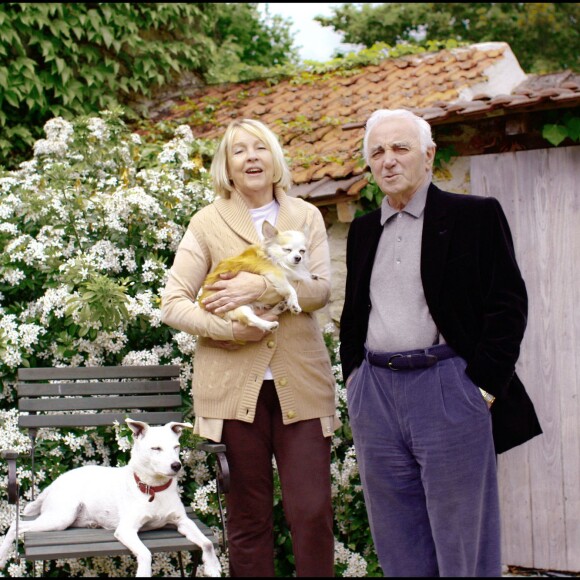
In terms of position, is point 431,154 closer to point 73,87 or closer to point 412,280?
point 412,280

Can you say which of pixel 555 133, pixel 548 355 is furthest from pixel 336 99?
→ pixel 548 355

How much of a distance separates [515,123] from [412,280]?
262cm

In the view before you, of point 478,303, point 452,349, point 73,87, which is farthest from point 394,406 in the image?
point 73,87

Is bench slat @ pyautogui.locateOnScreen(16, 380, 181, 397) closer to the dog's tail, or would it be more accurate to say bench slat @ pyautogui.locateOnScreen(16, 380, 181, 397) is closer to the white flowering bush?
the white flowering bush

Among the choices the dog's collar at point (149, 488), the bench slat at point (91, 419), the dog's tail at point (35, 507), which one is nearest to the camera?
the dog's collar at point (149, 488)

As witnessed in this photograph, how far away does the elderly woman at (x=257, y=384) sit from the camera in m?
3.61

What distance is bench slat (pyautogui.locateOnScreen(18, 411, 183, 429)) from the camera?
177 inches

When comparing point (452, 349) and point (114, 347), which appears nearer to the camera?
point (452, 349)

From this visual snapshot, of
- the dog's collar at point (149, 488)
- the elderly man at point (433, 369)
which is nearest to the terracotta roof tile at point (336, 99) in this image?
the elderly man at point (433, 369)

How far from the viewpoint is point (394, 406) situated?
3357 mm

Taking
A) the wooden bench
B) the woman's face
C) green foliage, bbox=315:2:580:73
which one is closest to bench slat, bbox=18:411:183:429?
the wooden bench

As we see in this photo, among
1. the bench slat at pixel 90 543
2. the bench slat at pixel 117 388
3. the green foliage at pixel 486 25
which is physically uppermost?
the green foliage at pixel 486 25

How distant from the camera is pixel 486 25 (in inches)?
727

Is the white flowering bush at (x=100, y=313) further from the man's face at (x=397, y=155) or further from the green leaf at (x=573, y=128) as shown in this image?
the green leaf at (x=573, y=128)
